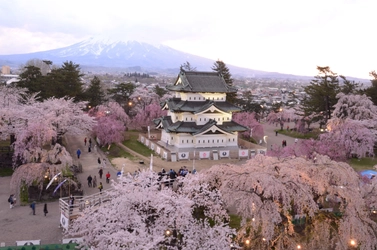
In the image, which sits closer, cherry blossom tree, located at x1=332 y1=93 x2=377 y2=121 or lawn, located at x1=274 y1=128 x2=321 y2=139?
cherry blossom tree, located at x1=332 y1=93 x2=377 y2=121

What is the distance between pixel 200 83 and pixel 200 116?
10.9ft

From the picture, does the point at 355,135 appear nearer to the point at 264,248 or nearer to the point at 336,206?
the point at 336,206

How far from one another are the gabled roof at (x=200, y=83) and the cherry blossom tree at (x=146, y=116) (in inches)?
420

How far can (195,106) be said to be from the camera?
31.0 m

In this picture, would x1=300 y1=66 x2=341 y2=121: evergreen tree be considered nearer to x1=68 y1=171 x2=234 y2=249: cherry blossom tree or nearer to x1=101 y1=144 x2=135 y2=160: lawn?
x1=101 y1=144 x2=135 y2=160: lawn

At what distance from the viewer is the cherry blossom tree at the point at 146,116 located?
42500 millimetres

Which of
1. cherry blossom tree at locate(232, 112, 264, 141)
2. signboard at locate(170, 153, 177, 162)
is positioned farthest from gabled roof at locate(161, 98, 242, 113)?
cherry blossom tree at locate(232, 112, 264, 141)

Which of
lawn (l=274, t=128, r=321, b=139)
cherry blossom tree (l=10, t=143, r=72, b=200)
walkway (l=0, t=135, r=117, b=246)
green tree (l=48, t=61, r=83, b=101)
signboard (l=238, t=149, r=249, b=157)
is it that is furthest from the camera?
lawn (l=274, t=128, r=321, b=139)

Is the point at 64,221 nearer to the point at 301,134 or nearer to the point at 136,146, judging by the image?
the point at 136,146

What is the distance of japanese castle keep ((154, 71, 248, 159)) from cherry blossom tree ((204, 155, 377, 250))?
16098mm

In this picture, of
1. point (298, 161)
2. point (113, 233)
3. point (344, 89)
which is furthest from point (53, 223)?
point (344, 89)

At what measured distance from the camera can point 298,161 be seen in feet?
47.8

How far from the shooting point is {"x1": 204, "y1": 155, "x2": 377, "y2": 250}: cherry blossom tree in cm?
1236

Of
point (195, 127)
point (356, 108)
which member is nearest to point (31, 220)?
point (195, 127)
